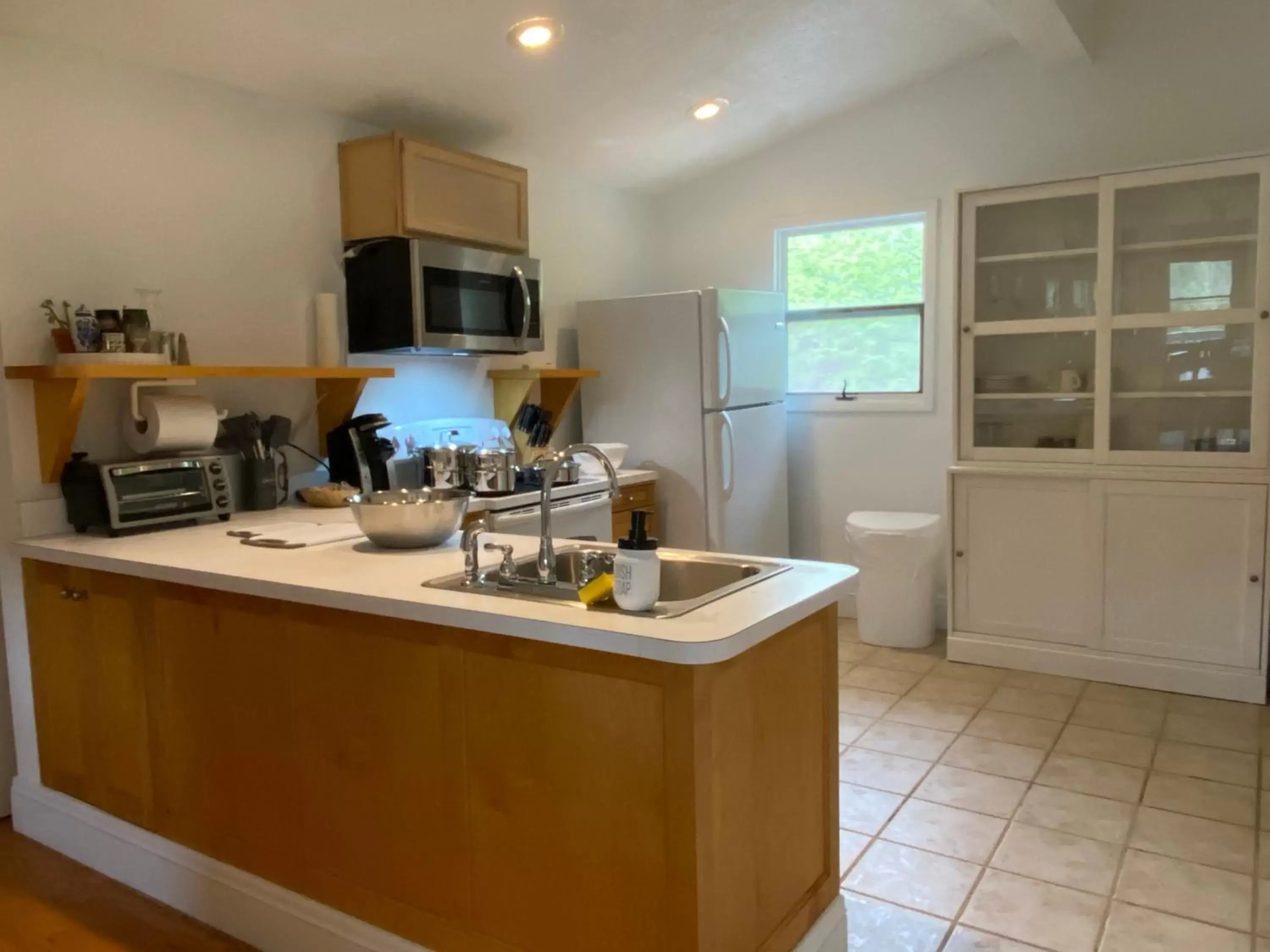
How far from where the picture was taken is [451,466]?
3377mm

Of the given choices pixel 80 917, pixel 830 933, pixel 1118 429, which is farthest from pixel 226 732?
pixel 1118 429

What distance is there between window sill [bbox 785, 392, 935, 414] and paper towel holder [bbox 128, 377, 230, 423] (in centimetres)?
286

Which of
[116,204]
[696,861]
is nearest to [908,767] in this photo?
[696,861]

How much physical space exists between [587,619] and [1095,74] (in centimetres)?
362

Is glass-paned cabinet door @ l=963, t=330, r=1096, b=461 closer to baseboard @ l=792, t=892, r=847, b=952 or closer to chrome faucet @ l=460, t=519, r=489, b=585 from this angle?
baseboard @ l=792, t=892, r=847, b=952

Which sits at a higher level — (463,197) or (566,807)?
(463,197)

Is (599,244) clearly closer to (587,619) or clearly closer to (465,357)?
(465,357)

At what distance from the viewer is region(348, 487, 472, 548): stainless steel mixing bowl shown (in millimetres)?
2254

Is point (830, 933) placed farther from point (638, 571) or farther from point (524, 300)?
point (524, 300)

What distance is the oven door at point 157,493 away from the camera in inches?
98.1

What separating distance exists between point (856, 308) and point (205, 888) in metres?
3.68

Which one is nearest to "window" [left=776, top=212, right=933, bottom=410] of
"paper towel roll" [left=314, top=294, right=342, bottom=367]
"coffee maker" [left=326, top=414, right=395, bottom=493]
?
"coffee maker" [left=326, top=414, right=395, bottom=493]

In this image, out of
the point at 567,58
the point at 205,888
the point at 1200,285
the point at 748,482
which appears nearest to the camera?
the point at 205,888

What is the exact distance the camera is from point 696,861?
151 cm
